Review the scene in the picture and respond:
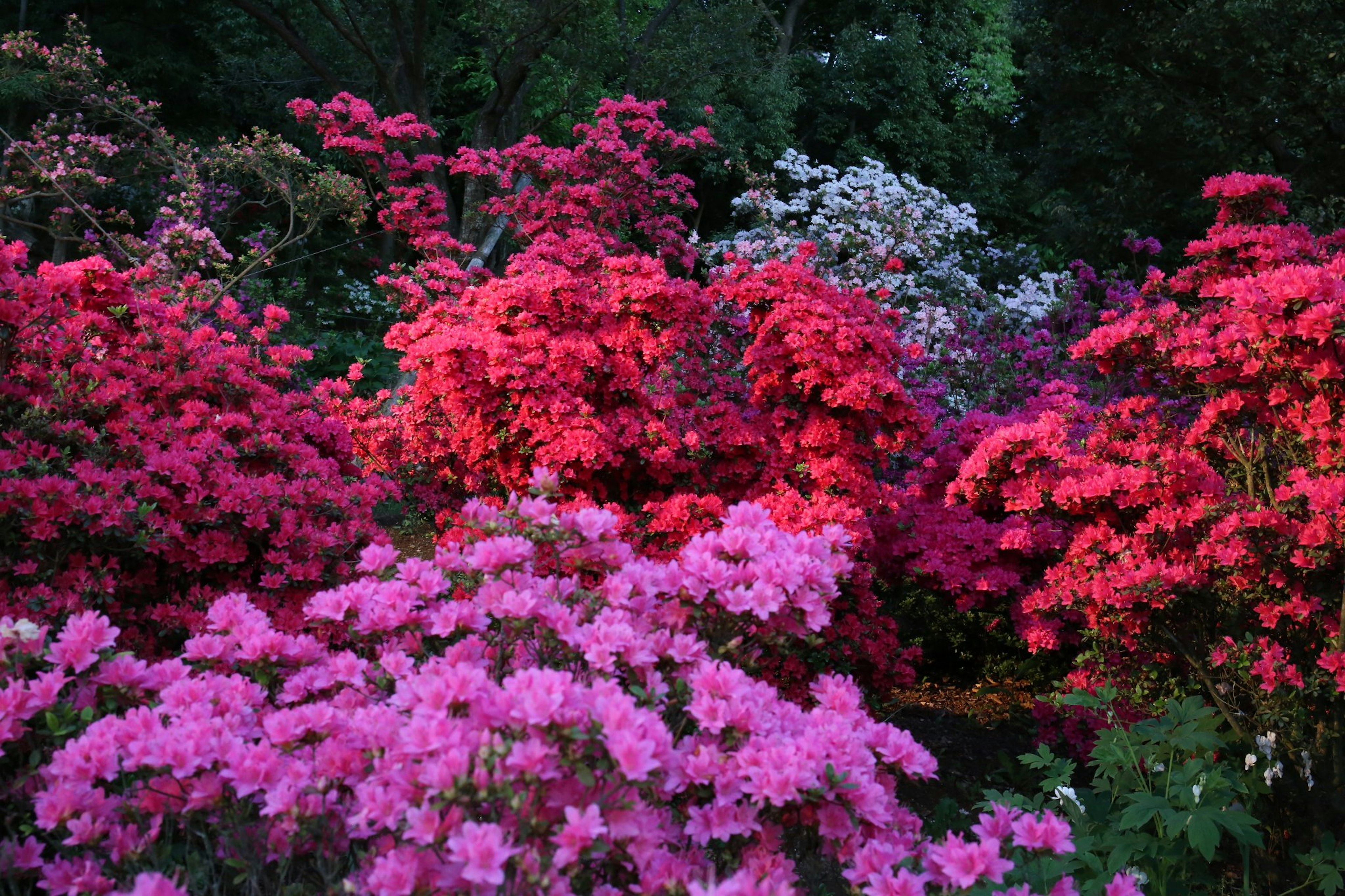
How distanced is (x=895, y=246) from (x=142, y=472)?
358 inches

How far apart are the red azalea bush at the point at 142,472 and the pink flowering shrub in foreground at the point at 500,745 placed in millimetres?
625

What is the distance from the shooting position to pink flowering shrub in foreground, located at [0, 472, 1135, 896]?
1.35 meters

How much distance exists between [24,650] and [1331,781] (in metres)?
3.34

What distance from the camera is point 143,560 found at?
9.61 ft

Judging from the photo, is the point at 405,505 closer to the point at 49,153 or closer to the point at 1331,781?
the point at 49,153

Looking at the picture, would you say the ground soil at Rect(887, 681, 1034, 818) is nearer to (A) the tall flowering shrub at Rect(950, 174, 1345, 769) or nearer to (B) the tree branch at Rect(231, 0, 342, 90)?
(A) the tall flowering shrub at Rect(950, 174, 1345, 769)

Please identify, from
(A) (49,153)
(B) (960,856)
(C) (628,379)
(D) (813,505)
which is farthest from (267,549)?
(A) (49,153)

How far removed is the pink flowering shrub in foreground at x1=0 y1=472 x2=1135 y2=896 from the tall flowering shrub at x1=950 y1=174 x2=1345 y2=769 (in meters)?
1.48

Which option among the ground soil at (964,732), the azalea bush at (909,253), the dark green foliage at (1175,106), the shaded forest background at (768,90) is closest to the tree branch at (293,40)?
the shaded forest background at (768,90)

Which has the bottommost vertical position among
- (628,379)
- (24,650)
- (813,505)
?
(24,650)

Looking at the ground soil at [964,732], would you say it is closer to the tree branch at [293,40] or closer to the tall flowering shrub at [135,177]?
the tall flowering shrub at [135,177]

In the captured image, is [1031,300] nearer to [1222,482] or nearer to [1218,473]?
[1218,473]

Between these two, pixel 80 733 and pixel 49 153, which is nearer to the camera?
pixel 80 733

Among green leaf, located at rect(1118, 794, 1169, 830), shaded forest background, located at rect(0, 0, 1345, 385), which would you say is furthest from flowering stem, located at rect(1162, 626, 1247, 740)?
shaded forest background, located at rect(0, 0, 1345, 385)
